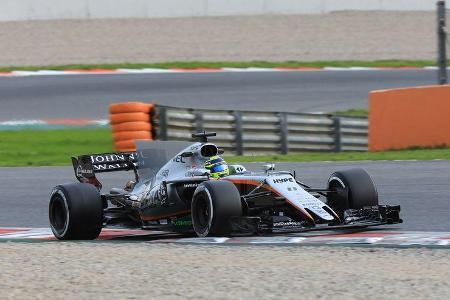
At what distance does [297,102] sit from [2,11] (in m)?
10.3

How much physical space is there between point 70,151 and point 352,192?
30.5 ft

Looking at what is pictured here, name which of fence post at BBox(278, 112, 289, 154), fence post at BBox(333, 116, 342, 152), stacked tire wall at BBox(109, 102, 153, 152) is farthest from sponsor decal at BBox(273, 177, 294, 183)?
fence post at BBox(333, 116, 342, 152)

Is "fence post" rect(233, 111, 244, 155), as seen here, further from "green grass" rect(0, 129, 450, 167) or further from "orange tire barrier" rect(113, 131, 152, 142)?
"orange tire barrier" rect(113, 131, 152, 142)

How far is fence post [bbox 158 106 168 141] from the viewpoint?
53.2 ft

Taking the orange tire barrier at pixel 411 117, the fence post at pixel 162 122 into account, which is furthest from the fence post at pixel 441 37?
the fence post at pixel 162 122

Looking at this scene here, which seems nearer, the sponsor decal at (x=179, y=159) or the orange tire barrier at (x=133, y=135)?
the sponsor decal at (x=179, y=159)

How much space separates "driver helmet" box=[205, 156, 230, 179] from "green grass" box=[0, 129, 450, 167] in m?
5.65

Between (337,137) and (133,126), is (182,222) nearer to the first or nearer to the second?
(133,126)

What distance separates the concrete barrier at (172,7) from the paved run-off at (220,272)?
67.3 feet

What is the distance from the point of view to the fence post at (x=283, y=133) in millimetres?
16875

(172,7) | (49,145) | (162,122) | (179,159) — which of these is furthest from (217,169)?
(172,7)

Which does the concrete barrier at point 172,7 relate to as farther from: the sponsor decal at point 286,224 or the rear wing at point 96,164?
the sponsor decal at point 286,224

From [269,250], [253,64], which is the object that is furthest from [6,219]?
[253,64]

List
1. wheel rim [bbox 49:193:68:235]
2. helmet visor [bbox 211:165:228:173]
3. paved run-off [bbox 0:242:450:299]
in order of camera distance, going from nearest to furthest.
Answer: paved run-off [bbox 0:242:450:299] → helmet visor [bbox 211:165:228:173] → wheel rim [bbox 49:193:68:235]
